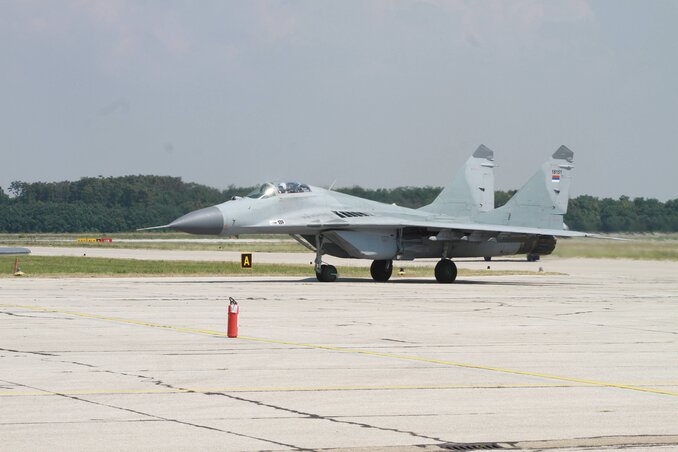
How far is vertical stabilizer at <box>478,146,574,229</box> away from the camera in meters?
36.1

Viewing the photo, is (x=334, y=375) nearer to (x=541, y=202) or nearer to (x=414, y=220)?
(x=414, y=220)

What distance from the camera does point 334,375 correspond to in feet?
40.7

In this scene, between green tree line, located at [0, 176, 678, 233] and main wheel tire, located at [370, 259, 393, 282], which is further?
green tree line, located at [0, 176, 678, 233]

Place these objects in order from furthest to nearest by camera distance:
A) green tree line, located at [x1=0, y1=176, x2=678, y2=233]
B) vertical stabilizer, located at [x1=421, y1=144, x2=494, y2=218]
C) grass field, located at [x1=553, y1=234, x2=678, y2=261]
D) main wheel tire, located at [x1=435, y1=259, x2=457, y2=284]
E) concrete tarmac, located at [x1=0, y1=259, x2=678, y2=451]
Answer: green tree line, located at [x1=0, y1=176, x2=678, y2=233] → grass field, located at [x1=553, y1=234, x2=678, y2=261] → vertical stabilizer, located at [x1=421, y1=144, x2=494, y2=218] → main wheel tire, located at [x1=435, y1=259, x2=457, y2=284] → concrete tarmac, located at [x1=0, y1=259, x2=678, y2=451]

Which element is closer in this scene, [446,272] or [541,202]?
[446,272]

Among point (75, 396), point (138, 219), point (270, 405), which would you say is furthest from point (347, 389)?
point (138, 219)

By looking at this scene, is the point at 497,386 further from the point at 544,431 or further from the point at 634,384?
the point at 544,431

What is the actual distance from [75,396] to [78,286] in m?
19.3

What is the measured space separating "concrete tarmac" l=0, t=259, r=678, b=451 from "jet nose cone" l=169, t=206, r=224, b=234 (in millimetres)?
6383

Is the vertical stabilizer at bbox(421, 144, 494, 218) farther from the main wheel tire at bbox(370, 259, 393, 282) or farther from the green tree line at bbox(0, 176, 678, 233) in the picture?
the green tree line at bbox(0, 176, 678, 233)

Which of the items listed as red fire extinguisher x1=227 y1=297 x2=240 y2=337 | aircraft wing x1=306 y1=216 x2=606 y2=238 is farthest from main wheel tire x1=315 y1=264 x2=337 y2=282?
red fire extinguisher x1=227 y1=297 x2=240 y2=337

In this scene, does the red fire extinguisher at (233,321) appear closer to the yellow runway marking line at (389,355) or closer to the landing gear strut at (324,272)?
the yellow runway marking line at (389,355)

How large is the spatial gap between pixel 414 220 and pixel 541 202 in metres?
4.65

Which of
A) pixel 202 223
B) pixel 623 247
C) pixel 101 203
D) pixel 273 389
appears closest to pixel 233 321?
pixel 273 389
